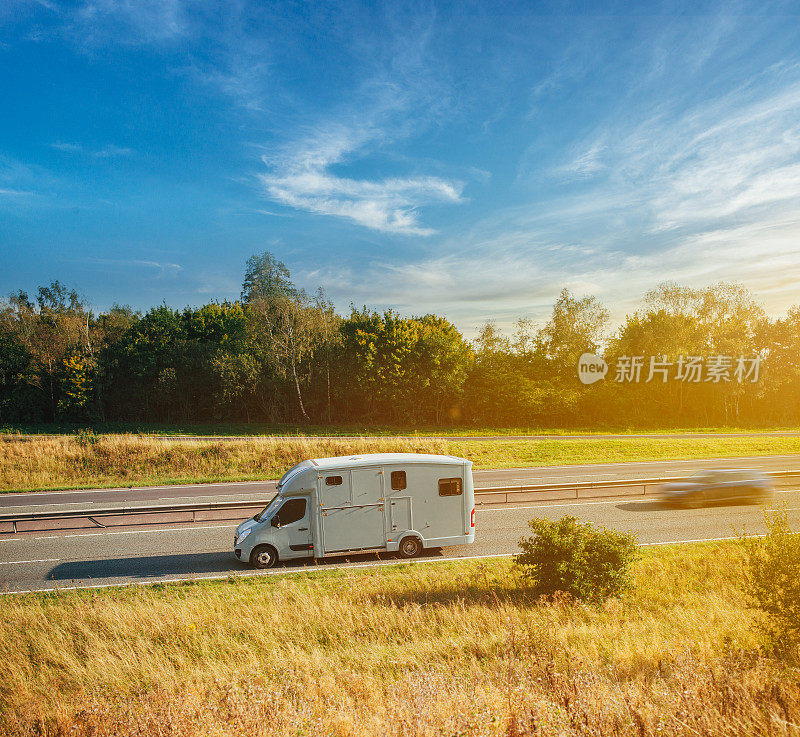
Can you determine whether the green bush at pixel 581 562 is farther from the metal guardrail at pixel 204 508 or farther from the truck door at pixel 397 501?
the metal guardrail at pixel 204 508

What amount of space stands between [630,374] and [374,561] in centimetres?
5350

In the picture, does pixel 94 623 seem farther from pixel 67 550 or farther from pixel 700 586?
pixel 700 586

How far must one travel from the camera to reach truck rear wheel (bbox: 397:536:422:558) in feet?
45.7

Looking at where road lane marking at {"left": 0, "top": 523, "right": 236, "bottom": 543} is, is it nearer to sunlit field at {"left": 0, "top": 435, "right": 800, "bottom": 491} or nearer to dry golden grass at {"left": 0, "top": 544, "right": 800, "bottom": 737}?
dry golden grass at {"left": 0, "top": 544, "right": 800, "bottom": 737}

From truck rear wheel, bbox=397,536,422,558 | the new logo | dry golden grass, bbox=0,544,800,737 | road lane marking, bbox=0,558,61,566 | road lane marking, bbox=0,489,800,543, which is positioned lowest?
road lane marking, bbox=0,489,800,543

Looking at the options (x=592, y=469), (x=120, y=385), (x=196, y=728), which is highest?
(x=120, y=385)

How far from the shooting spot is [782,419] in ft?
198

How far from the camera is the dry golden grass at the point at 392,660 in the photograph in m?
4.88

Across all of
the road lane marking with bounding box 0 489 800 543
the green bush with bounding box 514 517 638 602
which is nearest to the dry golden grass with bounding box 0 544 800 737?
the green bush with bounding box 514 517 638 602

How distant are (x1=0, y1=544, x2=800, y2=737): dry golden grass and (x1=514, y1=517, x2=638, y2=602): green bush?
51 centimetres

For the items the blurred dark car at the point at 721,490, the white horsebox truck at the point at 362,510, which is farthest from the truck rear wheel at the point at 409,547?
the blurred dark car at the point at 721,490

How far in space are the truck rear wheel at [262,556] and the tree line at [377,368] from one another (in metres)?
34.0

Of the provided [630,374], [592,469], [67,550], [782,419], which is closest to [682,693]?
[67,550]

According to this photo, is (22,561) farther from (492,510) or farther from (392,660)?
(492,510)
